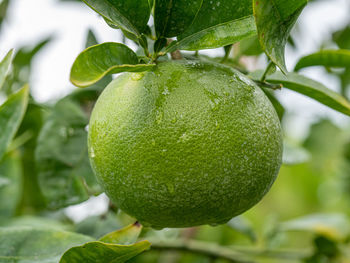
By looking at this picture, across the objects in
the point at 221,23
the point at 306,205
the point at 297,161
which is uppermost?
the point at 221,23

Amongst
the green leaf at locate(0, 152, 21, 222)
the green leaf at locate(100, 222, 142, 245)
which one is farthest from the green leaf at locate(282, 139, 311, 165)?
the green leaf at locate(0, 152, 21, 222)

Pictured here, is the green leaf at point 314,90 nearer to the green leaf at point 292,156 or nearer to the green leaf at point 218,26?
the green leaf at point 218,26

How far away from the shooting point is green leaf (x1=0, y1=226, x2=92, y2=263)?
2.86ft

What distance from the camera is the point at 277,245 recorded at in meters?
1.69

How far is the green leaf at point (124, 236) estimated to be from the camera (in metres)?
0.78

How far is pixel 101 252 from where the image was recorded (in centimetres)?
70

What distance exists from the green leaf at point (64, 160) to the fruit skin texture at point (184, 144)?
38 cm

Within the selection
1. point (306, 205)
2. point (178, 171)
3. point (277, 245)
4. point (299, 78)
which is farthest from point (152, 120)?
point (306, 205)

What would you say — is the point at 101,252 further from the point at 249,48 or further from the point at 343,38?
the point at 343,38

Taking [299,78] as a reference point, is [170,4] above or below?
above

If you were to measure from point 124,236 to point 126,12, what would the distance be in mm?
394

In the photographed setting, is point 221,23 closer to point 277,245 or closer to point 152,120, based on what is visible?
point 152,120

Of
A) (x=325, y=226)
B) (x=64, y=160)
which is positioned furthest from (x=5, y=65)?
(x=325, y=226)

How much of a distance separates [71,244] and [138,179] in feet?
0.97
